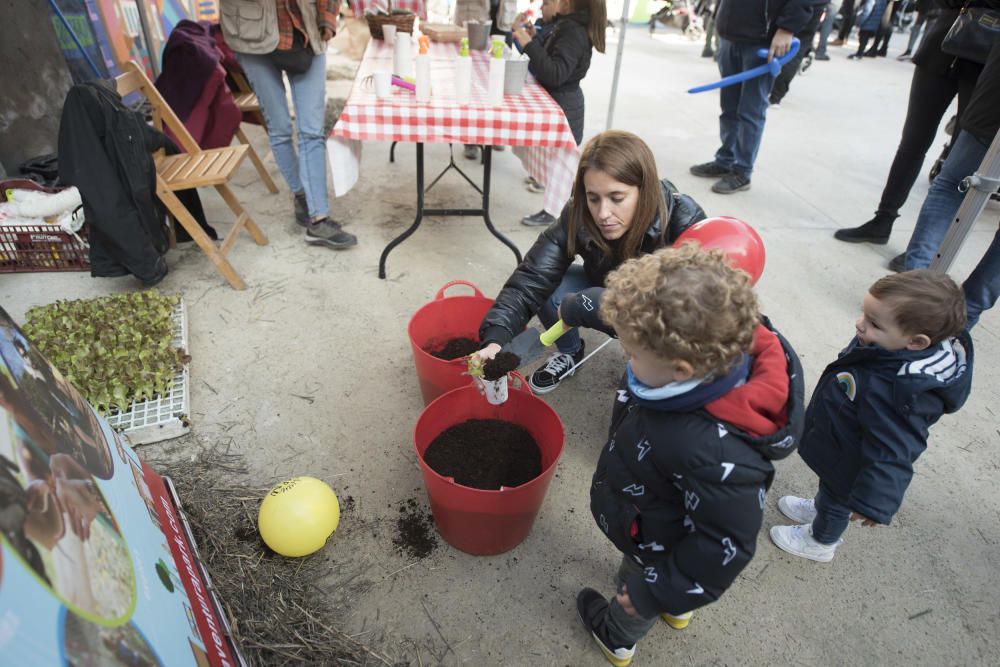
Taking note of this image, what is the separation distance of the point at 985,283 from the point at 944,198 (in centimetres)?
66

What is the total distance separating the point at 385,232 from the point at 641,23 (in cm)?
1333

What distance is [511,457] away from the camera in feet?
6.31

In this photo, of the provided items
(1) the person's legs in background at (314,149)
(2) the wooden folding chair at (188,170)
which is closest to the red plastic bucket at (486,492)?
(2) the wooden folding chair at (188,170)

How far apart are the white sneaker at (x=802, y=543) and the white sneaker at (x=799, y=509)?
0.21 ft

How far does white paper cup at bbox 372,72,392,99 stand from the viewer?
280cm

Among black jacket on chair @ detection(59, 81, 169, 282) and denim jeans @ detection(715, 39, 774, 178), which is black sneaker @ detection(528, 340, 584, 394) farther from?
denim jeans @ detection(715, 39, 774, 178)

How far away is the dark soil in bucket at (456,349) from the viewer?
2.40 m

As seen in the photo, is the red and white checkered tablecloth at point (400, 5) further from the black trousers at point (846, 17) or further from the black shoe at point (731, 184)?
the black trousers at point (846, 17)

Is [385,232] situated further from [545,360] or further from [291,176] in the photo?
[545,360]

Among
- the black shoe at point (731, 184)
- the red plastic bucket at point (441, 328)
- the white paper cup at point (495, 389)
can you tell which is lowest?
the black shoe at point (731, 184)

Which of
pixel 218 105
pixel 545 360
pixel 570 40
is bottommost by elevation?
pixel 545 360

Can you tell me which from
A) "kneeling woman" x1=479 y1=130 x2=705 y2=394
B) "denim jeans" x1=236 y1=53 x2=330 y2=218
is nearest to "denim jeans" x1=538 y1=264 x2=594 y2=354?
"kneeling woman" x1=479 y1=130 x2=705 y2=394

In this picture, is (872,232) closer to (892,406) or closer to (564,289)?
(564,289)

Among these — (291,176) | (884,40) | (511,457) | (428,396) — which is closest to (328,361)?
(428,396)
